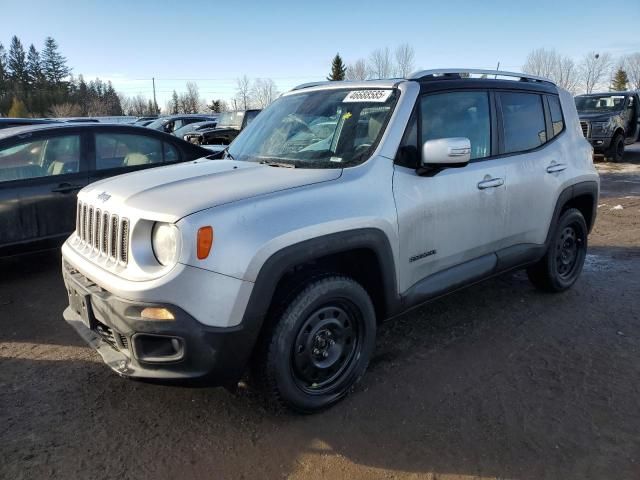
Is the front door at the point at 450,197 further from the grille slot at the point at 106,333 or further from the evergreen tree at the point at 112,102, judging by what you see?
the evergreen tree at the point at 112,102

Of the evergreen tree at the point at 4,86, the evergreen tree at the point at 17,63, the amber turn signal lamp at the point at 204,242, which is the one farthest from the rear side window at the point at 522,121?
the evergreen tree at the point at 17,63

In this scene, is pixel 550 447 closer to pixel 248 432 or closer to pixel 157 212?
pixel 248 432

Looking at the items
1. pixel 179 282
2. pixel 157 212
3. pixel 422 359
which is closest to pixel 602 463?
pixel 422 359

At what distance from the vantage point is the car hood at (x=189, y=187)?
99.4 inches

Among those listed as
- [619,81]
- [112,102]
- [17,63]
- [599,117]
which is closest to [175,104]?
[112,102]

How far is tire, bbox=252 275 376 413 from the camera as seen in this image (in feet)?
8.66

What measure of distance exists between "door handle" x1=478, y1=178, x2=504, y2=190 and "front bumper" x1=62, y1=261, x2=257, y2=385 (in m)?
2.00

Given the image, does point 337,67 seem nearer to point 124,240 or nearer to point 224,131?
point 224,131

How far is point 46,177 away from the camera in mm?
5172

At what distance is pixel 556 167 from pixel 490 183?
1036 millimetres

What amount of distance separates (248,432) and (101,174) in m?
3.88

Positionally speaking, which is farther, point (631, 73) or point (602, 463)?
point (631, 73)

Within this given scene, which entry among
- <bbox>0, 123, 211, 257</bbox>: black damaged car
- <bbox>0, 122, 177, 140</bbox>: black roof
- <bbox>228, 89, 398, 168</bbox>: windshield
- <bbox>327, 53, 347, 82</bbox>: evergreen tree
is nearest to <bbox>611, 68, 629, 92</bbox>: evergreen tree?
<bbox>327, 53, 347, 82</bbox>: evergreen tree

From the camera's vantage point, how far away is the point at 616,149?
15086 millimetres
